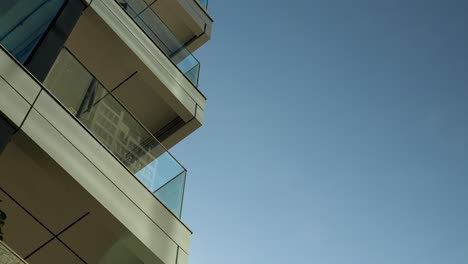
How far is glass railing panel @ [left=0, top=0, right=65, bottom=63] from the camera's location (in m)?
5.50

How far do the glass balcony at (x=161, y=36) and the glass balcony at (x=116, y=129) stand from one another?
2495 millimetres

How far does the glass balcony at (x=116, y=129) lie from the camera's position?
245 inches

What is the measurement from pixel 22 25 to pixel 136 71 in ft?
9.52

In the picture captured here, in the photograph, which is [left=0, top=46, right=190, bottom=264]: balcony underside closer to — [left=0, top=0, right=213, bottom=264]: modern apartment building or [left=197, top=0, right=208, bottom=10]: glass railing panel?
[left=0, top=0, right=213, bottom=264]: modern apartment building

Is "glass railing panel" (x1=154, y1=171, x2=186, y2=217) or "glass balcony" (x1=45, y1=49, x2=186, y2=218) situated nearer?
"glass balcony" (x1=45, y1=49, x2=186, y2=218)

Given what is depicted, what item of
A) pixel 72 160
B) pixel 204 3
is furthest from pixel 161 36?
pixel 72 160

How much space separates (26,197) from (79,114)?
1.20 m

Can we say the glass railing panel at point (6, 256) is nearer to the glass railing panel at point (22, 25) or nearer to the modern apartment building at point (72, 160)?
the modern apartment building at point (72, 160)

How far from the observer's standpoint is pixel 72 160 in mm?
5418

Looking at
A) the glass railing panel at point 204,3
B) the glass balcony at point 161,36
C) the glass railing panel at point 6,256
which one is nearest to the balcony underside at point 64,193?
the glass railing panel at point 6,256

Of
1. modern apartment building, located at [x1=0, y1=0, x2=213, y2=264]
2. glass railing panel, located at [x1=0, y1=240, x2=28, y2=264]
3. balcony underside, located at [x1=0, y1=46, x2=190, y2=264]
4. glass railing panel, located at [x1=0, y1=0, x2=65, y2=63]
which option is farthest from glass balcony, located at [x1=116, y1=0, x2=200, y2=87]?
glass railing panel, located at [x1=0, y1=240, x2=28, y2=264]

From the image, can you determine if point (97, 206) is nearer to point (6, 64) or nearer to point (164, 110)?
point (6, 64)

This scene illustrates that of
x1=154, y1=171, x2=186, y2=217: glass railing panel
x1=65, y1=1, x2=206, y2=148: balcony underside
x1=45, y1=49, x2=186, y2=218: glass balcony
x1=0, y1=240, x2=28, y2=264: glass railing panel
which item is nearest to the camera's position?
x1=0, y1=240, x2=28, y2=264: glass railing panel

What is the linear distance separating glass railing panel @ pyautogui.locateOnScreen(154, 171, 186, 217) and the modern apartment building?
0.7 inches
